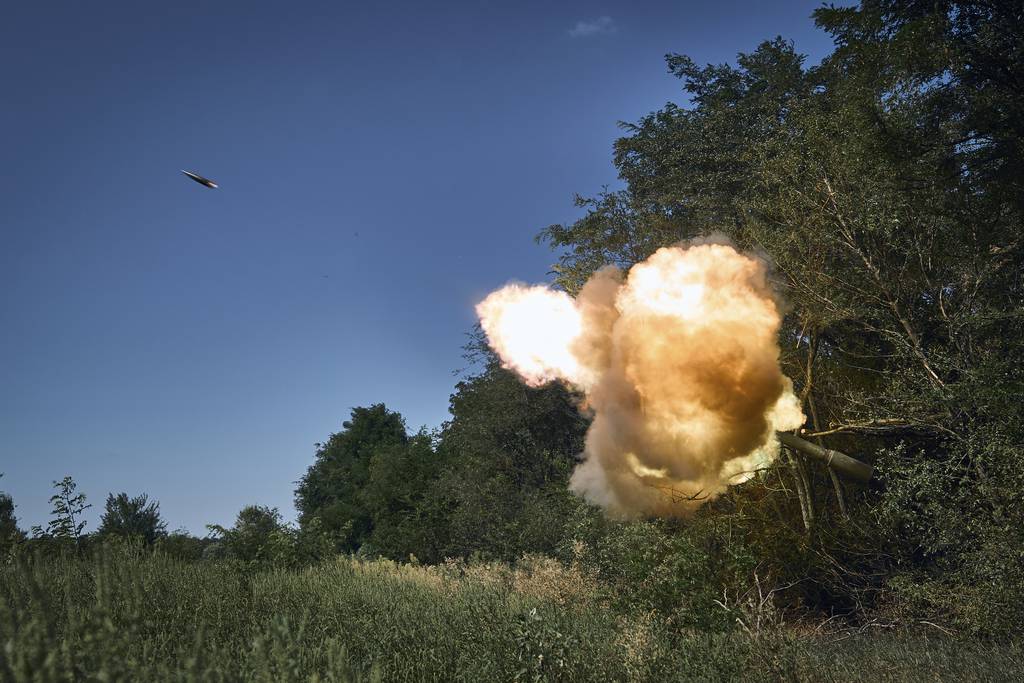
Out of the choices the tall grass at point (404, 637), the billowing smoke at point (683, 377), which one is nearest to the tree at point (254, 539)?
the tall grass at point (404, 637)

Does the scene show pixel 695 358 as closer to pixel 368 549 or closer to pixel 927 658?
pixel 927 658

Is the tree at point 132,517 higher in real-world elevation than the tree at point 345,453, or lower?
lower

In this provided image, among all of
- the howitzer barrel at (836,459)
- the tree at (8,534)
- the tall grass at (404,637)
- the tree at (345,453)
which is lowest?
the tall grass at (404,637)

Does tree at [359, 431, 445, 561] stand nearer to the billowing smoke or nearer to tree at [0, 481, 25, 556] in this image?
tree at [0, 481, 25, 556]

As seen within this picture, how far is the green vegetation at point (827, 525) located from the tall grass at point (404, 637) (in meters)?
0.08

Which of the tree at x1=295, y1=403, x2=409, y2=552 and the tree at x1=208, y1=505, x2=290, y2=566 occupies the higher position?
the tree at x1=295, y1=403, x2=409, y2=552

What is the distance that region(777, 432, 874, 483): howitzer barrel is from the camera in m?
16.3

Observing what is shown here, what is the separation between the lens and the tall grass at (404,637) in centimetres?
789

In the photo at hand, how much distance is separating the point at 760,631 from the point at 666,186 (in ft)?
65.3

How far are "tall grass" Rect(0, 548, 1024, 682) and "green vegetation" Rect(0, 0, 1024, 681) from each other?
0.08 meters

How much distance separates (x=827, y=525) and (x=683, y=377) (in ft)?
31.4

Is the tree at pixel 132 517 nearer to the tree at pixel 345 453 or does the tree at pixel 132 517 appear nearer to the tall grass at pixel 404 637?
the tall grass at pixel 404 637

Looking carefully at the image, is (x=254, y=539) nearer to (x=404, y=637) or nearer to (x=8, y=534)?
(x=8, y=534)

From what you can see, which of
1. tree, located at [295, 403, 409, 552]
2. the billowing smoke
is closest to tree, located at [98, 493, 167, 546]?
the billowing smoke
